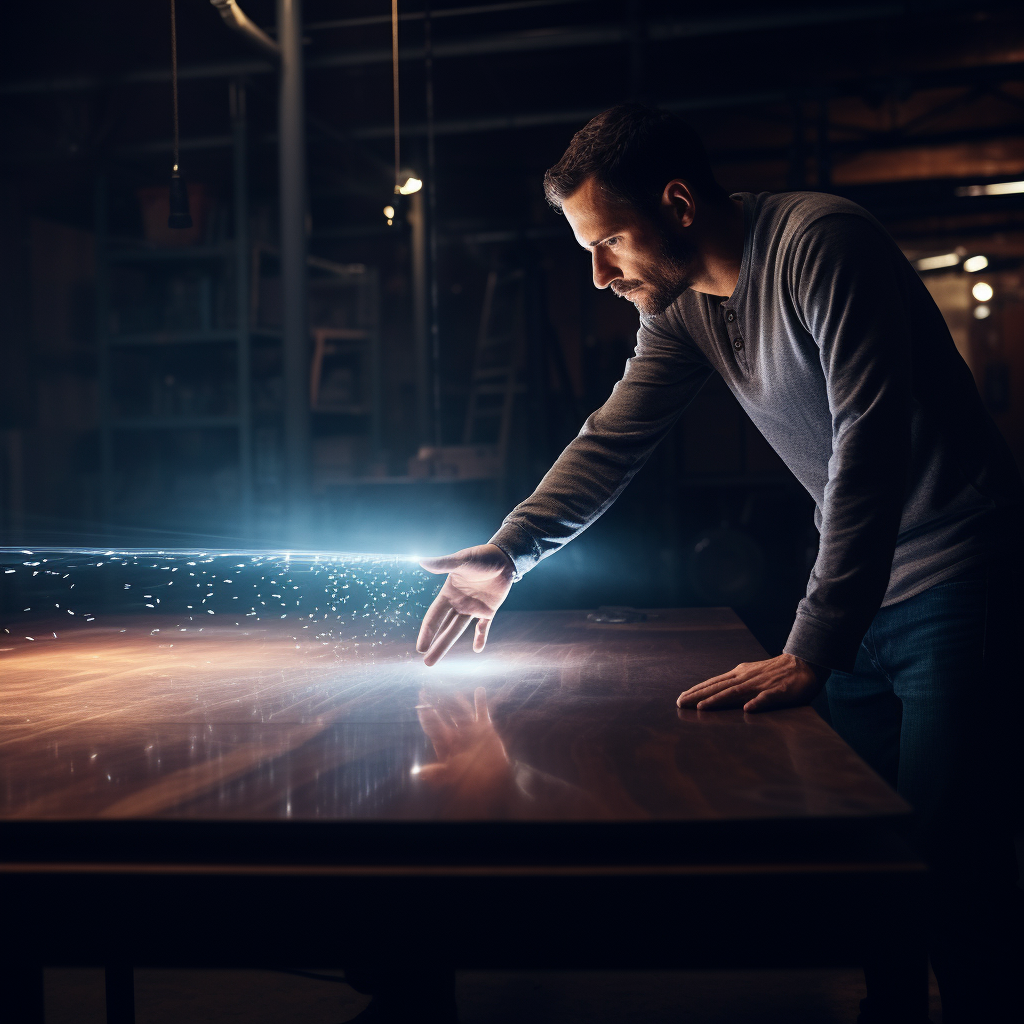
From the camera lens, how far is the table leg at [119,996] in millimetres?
1588

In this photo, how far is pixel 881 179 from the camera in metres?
10.6

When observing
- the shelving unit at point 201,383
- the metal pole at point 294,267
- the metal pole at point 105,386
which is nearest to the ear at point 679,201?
the metal pole at point 294,267

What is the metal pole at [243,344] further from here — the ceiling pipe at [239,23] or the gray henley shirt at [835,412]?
the gray henley shirt at [835,412]

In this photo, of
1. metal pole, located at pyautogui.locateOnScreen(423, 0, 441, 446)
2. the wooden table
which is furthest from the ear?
metal pole, located at pyautogui.locateOnScreen(423, 0, 441, 446)

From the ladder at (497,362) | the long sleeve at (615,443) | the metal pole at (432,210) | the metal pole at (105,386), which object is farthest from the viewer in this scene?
the ladder at (497,362)

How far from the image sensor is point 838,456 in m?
1.33

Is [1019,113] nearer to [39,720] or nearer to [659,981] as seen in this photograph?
[659,981]

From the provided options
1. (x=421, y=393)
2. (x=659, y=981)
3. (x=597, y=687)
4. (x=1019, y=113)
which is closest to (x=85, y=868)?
(x=597, y=687)

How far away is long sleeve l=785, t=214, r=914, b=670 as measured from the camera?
1254 millimetres

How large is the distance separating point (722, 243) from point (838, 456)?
523 mm

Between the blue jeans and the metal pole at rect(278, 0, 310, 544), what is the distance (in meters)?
3.86

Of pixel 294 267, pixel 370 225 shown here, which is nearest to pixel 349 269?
pixel 370 225

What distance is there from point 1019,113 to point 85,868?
10.9 m

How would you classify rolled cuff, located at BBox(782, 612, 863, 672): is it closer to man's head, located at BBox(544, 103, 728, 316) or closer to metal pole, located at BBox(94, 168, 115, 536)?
man's head, located at BBox(544, 103, 728, 316)
